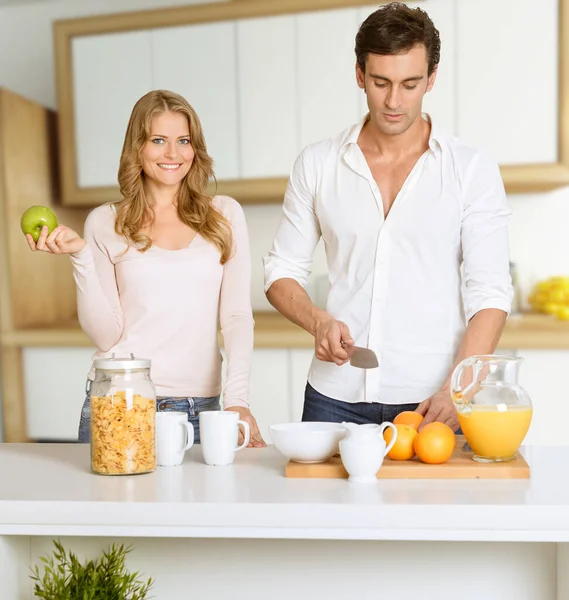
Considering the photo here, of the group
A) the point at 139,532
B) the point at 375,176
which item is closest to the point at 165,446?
the point at 139,532

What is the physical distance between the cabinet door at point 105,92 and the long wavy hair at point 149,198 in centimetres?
185

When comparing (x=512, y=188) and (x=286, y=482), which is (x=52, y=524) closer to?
(x=286, y=482)

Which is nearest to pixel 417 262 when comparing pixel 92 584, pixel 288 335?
pixel 92 584

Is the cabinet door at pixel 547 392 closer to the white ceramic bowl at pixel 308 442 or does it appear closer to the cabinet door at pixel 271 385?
the cabinet door at pixel 271 385

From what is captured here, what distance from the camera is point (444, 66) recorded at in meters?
3.36

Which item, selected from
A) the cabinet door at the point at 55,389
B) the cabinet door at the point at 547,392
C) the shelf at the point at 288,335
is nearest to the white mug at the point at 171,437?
the shelf at the point at 288,335

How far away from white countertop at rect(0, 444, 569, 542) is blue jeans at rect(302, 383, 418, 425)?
0.48 m

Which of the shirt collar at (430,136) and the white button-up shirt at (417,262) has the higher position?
the shirt collar at (430,136)

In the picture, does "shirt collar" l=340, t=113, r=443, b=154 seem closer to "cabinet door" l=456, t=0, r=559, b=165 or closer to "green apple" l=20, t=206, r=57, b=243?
"green apple" l=20, t=206, r=57, b=243

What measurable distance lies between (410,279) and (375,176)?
0.79ft

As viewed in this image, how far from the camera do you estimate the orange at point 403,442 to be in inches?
51.6

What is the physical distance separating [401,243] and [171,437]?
2.14 feet

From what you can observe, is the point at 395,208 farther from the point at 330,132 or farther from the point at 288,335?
the point at 330,132

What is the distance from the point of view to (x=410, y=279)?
1.74 metres
